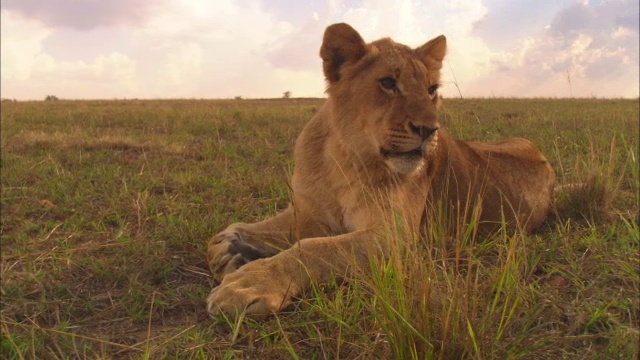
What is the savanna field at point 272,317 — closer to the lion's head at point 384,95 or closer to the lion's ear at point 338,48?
the lion's head at point 384,95

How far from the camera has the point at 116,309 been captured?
2.43 meters

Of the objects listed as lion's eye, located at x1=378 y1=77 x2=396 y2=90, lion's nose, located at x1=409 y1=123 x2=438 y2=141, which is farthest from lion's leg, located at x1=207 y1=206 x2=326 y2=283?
lion's eye, located at x1=378 y1=77 x2=396 y2=90

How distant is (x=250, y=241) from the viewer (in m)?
3.04

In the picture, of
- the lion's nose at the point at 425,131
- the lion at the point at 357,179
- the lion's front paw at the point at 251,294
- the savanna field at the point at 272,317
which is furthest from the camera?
the lion's nose at the point at 425,131

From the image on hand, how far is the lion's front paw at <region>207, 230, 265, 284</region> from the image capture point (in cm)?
266

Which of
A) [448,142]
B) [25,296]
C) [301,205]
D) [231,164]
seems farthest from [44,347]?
[231,164]

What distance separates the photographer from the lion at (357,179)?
2.36m

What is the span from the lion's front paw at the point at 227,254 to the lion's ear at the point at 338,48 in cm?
97

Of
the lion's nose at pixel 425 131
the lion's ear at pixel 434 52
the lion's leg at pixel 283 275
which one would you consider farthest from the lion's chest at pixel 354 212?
the lion's ear at pixel 434 52

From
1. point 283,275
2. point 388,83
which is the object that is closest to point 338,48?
point 388,83

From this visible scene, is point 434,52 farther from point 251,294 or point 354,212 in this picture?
point 251,294

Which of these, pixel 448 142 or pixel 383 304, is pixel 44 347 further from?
pixel 448 142

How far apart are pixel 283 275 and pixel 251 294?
0.61 ft

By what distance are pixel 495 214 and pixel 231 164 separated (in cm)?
289
